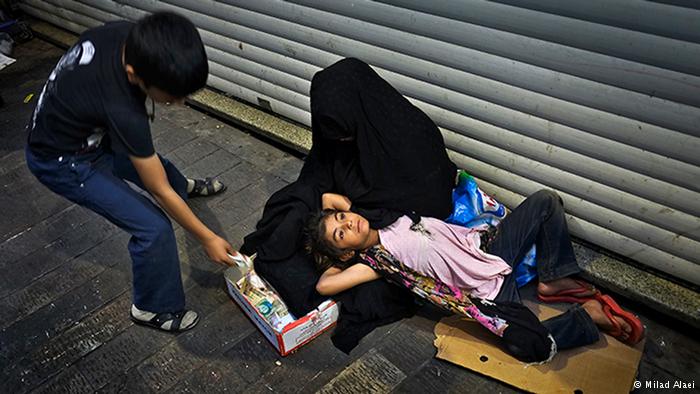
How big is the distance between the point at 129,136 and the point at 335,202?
53.6 inches

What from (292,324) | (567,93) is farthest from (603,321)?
(292,324)

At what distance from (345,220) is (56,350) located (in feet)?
5.81

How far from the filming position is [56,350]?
3137mm

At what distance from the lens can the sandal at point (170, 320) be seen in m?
3.14

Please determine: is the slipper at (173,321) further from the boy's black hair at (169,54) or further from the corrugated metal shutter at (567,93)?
the corrugated metal shutter at (567,93)

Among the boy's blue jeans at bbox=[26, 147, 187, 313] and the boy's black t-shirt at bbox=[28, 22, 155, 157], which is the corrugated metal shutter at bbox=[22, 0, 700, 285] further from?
the boy's blue jeans at bbox=[26, 147, 187, 313]

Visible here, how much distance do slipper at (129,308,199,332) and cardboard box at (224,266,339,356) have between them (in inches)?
11.5

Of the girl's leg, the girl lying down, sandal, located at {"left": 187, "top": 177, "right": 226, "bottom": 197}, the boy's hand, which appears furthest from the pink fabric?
sandal, located at {"left": 187, "top": 177, "right": 226, "bottom": 197}

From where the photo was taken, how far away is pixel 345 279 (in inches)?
117

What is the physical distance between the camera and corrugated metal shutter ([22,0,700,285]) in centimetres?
263

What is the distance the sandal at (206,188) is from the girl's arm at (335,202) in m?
1.08

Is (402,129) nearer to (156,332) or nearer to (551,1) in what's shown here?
(551,1)

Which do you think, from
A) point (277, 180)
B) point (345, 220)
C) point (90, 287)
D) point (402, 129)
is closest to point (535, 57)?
point (402, 129)

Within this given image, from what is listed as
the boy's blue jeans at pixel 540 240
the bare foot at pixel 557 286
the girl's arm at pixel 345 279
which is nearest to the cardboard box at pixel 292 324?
the girl's arm at pixel 345 279
